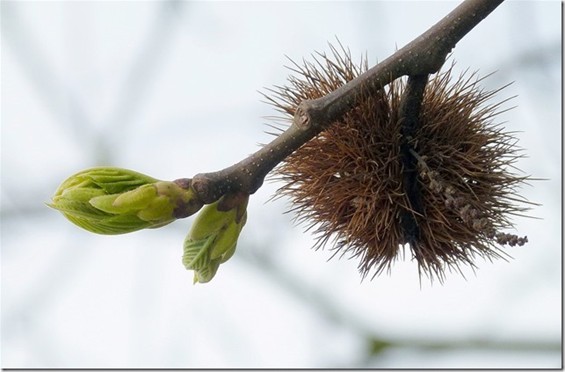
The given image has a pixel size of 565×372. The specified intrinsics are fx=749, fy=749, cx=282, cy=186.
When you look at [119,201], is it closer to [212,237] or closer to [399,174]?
[212,237]

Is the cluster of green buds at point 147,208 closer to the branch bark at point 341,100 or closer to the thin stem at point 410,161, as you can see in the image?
the branch bark at point 341,100

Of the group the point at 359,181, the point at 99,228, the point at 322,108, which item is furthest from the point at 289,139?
the point at 99,228

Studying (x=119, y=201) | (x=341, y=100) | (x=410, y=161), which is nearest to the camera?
(x=119, y=201)

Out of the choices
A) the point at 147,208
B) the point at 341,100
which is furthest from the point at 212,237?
the point at 341,100

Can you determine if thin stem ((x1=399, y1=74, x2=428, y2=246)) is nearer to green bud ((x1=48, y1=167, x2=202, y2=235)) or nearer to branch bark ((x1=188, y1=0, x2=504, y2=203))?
branch bark ((x1=188, y1=0, x2=504, y2=203))

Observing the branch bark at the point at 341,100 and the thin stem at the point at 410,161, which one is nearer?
the branch bark at the point at 341,100

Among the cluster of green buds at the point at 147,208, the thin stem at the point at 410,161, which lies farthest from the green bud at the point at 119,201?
the thin stem at the point at 410,161

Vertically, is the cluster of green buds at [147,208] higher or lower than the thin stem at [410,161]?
lower
